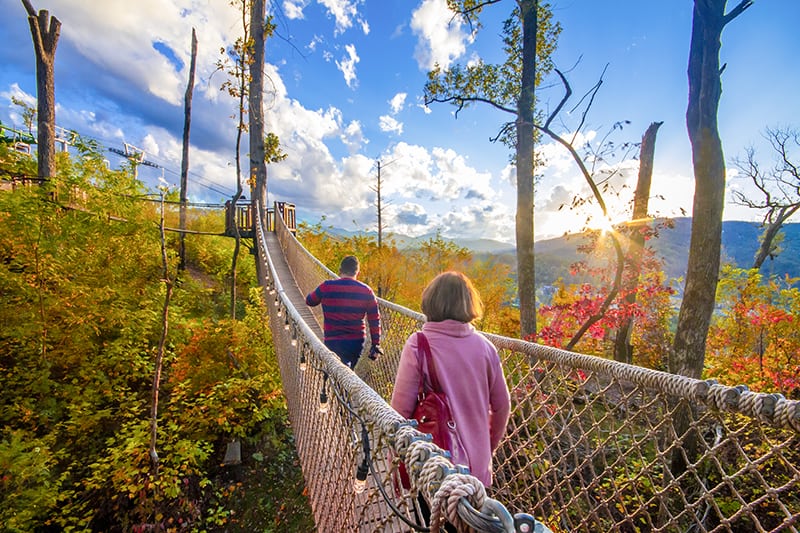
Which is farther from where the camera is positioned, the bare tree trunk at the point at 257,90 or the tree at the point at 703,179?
the bare tree trunk at the point at 257,90

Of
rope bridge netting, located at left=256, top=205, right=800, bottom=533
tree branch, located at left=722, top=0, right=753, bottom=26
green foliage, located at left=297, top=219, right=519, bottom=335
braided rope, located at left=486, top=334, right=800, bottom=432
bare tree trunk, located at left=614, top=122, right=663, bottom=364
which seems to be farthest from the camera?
green foliage, located at left=297, top=219, right=519, bottom=335

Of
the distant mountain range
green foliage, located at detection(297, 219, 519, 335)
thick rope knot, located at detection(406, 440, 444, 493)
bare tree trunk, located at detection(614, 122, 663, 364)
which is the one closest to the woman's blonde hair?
thick rope knot, located at detection(406, 440, 444, 493)

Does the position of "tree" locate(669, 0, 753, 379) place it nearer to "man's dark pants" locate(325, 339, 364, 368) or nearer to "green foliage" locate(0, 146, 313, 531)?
"man's dark pants" locate(325, 339, 364, 368)

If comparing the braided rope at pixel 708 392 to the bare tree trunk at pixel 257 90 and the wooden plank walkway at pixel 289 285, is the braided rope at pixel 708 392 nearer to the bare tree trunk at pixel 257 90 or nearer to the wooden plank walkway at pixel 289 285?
the wooden plank walkway at pixel 289 285

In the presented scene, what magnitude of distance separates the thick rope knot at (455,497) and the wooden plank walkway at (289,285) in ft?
9.70

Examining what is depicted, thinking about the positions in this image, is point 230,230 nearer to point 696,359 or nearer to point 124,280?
point 124,280

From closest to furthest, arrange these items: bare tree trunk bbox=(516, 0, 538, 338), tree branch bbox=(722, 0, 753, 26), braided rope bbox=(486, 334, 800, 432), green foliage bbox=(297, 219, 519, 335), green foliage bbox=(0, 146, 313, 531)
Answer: braided rope bbox=(486, 334, 800, 432) → tree branch bbox=(722, 0, 753, 26) → green foliage bbox=(0, 146, 313, 531) → bare tree trunk bbox=(516, 0, 538, 338) → green foliage bbox=(297, 219, 519, 335)

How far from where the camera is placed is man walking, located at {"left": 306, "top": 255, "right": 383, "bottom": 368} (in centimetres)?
196

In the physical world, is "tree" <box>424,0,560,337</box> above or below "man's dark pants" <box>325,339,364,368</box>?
above

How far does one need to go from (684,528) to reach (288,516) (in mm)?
2948

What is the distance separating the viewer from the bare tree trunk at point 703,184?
6.46ft

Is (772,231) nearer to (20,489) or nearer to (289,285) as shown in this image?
(289,285)

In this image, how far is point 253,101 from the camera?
16.6 feet

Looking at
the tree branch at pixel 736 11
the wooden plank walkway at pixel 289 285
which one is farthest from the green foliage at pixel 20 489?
the tree branch at pixel 736 11
